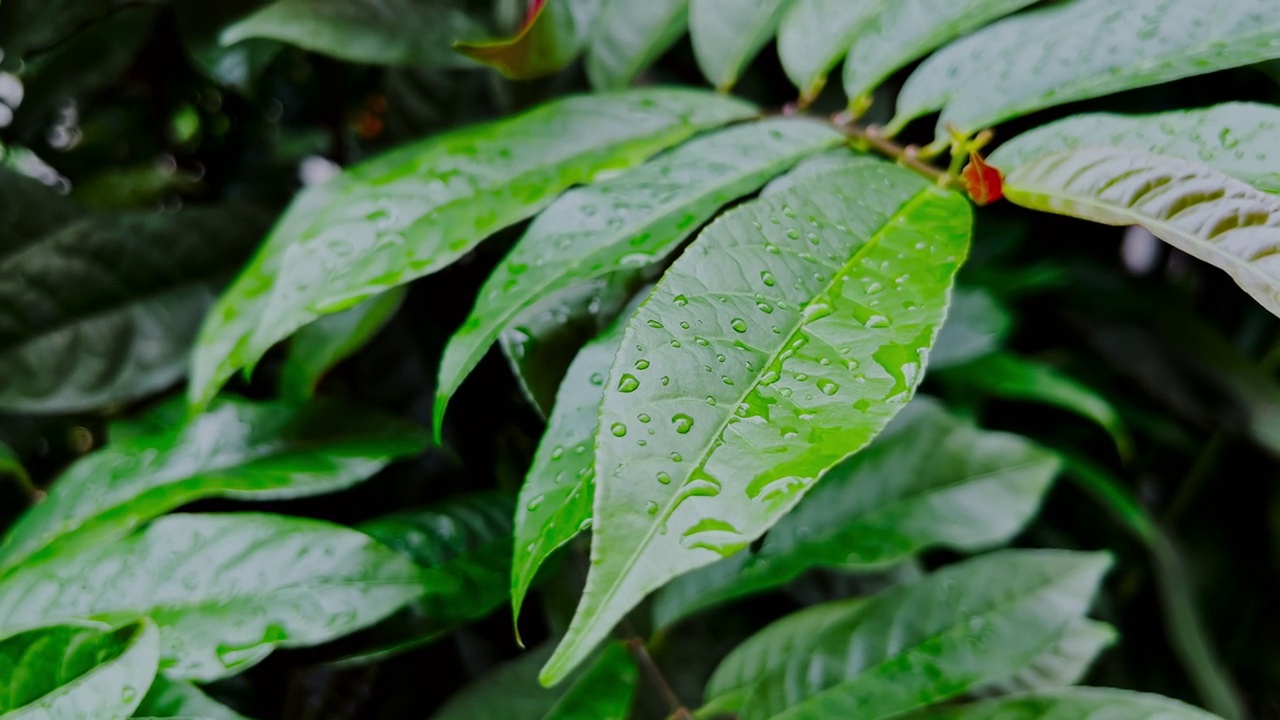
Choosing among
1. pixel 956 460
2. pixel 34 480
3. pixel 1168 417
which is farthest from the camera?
pixel 1168 417

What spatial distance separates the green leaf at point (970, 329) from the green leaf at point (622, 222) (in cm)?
30

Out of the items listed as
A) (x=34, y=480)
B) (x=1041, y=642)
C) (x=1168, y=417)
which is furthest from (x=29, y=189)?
(x=1168, y=417)

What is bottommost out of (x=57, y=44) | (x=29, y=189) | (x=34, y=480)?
(x=34, y=480)

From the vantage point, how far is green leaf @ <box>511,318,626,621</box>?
279mm

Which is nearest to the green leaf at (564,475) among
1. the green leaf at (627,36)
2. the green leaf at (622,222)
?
the green leaf at (622,222)

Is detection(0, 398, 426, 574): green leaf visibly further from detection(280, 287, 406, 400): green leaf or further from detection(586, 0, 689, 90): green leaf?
detection(586, 0, 689, 90): green leaf

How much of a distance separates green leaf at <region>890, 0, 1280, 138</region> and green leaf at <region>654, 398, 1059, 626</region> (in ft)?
0.73

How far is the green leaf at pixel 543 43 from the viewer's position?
1.58 ft

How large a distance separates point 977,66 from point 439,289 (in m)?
0.44

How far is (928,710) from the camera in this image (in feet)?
1.40

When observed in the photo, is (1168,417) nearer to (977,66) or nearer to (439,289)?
(977,66)

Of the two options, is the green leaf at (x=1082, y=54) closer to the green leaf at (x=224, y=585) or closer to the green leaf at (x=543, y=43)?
the green leaf at (x=543, y=43)

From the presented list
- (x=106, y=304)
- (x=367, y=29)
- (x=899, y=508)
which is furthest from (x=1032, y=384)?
(x=106, y=304)

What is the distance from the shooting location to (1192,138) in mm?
333
